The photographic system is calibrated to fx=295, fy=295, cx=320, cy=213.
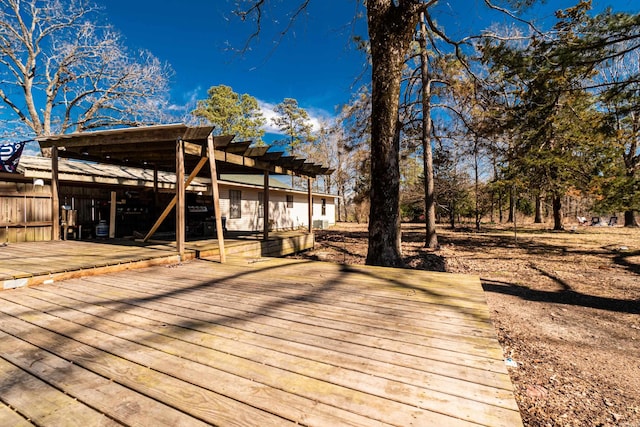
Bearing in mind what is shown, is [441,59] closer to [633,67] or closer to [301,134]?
[633,67]

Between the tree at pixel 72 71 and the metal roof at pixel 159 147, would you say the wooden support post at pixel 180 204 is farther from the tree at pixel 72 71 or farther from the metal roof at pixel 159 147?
the tree at pixel 72 71

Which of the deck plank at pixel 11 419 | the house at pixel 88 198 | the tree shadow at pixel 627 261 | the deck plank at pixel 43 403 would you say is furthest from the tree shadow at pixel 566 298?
the house at pixel 88 198

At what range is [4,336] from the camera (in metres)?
2.07

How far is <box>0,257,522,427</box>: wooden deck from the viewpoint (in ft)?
4.18

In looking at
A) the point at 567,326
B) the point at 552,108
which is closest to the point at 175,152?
the point at 567,326

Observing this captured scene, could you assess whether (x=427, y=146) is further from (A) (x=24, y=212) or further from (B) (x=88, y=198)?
(A) (x=24, y=212)

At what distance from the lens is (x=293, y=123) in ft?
98.0

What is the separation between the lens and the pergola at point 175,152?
5254 mm

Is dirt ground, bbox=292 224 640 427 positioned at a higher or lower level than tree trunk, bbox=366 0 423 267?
lower

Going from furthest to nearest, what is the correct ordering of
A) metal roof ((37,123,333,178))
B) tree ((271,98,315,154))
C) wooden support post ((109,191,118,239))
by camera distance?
tree ((271,98,315,154))
wooden support post ((109,191,118,239))
metal roof ((37,123,333,178))

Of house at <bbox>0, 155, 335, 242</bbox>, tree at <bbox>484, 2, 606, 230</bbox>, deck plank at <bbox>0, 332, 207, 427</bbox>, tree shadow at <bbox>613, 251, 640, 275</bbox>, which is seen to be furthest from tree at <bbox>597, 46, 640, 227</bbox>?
house at <bbox>0, 155, 335, 242</bbox>

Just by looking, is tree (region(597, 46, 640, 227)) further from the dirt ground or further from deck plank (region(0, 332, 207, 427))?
deck plank (region(0, 332, 207, 427))

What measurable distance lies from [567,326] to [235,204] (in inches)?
536

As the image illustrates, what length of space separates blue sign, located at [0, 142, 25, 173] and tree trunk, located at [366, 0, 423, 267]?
7637mm
